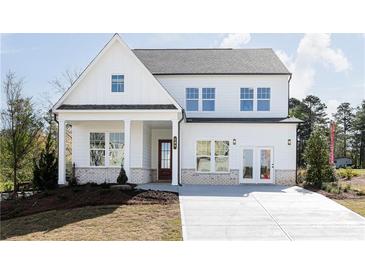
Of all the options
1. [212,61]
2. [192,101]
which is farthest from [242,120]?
[212,61]

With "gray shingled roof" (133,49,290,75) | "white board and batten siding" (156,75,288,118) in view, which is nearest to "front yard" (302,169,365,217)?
"white board and batten siding" (156,75,288,118)

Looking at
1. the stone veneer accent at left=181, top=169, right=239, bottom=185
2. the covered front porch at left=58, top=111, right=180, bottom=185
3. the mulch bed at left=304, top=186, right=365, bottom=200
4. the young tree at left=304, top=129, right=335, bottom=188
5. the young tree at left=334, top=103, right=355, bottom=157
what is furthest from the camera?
the young tree at left=334, top=103, right=355, bottom=157

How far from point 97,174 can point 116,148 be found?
1.78 m

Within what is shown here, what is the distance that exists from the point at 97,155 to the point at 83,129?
1.68 m

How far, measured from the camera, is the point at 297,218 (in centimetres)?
1222

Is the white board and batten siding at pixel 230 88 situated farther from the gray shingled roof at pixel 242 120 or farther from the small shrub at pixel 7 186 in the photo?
the small shrub at pixel 7 186

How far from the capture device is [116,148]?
2109 cm

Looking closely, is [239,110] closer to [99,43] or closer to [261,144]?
[261,144]

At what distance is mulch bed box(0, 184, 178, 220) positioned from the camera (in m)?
Result: 14.1

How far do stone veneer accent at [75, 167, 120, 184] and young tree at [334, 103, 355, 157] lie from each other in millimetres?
47993

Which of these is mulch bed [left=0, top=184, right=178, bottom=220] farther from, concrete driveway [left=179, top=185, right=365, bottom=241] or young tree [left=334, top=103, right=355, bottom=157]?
young tree [left=334, top=103, right=355, bottom=157]

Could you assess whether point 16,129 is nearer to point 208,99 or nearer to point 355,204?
point 208,99

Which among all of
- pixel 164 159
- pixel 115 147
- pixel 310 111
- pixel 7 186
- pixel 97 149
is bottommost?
pixel 7 186

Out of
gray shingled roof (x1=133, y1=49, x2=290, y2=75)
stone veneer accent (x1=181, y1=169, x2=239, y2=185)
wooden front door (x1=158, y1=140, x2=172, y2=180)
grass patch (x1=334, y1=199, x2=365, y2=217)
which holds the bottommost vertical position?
grass patch (x1=334, y1=199, x2=365, y2=217)
